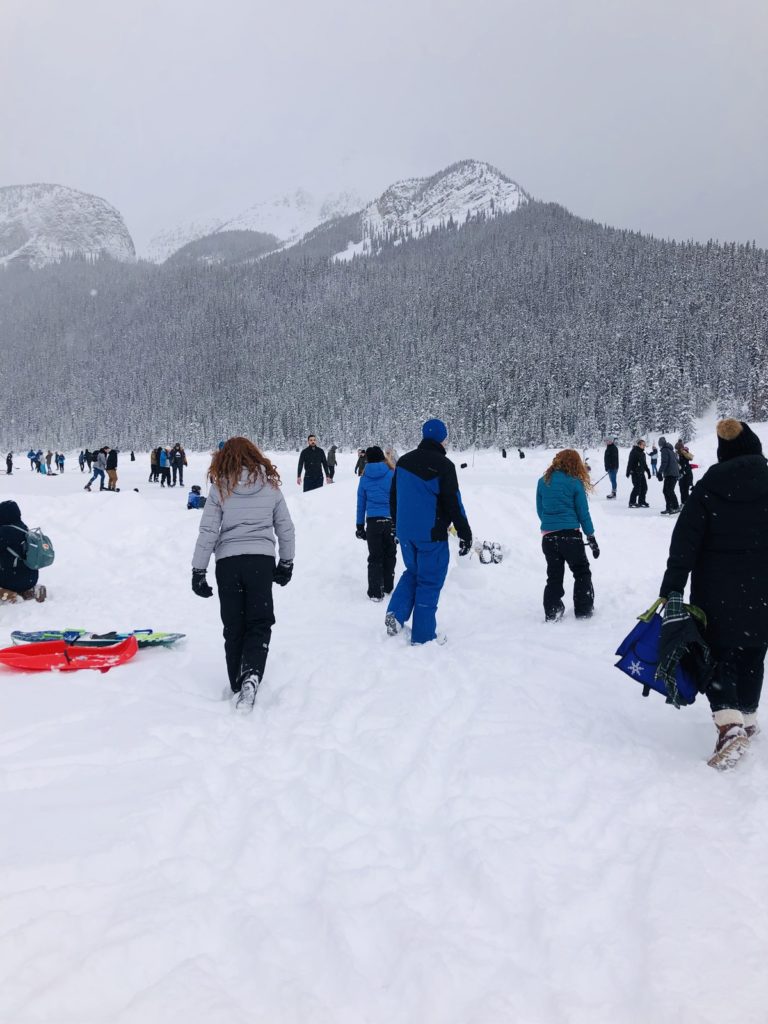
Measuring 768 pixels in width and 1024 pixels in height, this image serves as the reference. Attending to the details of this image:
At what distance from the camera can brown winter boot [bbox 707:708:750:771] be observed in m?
3.15

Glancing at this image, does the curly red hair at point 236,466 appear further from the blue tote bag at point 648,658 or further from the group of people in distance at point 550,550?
the blue tote bag at point 648,658

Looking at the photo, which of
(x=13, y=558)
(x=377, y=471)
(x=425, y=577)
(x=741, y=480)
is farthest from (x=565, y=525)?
(x=13, y=558)

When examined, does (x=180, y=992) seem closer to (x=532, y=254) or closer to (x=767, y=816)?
(x=767, y=816)

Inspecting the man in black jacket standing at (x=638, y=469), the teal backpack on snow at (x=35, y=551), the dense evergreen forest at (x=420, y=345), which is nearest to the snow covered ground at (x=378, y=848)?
the teal backpack on snow at (x=35, y=551)

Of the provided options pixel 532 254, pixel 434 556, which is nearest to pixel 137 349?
pixel 532 254

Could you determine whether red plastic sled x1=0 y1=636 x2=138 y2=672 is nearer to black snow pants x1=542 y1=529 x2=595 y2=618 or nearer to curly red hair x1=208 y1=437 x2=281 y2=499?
curly red hair x1=208 y1=437 x2=281 y2=499

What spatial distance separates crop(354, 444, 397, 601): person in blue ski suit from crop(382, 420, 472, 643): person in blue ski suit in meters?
1.88

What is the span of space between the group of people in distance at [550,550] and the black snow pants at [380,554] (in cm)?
211

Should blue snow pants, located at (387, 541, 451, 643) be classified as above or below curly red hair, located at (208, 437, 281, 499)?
below

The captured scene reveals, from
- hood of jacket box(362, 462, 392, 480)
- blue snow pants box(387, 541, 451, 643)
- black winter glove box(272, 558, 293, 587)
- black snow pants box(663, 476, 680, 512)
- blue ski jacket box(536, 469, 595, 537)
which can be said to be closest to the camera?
black winter glove box(272, 558, 293, 587)

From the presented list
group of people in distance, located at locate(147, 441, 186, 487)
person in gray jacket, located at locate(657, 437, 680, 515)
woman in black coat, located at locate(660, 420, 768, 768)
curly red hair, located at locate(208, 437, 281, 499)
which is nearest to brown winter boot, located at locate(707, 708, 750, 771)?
woman in black coat, located at locate(660, 420, 768, 768)

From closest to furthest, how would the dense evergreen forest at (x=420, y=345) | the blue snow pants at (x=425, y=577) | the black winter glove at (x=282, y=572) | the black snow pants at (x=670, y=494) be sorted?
the black winter glove at (x=282, y=572) < the blue snow pants at (x=425, y=577) < the black snow pants at (x=670, y=494) < the dense evergreen forest at (x=420, y=345)

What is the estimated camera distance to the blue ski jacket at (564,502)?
21.2 ft

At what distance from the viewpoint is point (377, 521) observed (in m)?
7.91
